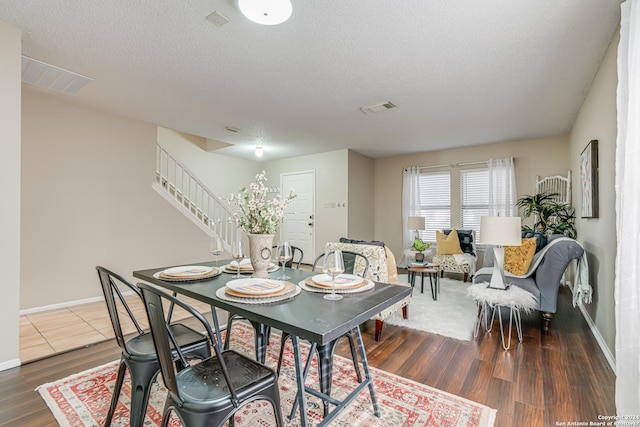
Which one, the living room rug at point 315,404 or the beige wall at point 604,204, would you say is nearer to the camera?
the living room rug at point 315,404

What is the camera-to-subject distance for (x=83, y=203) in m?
3.69

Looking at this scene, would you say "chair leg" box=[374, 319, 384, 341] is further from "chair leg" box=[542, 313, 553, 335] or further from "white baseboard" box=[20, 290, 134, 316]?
"white baseboard" box=[20, 290, 134, 316]

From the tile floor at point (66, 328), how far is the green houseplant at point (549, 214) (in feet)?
16.2

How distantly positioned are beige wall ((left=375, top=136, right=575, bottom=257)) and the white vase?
507 cm

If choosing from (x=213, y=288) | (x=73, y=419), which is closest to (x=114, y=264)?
(x=73, y=419)

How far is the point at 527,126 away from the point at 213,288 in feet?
15.9

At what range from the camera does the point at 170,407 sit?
1117 millimetres

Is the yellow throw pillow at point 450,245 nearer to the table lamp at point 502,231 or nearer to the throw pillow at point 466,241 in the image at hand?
the throw pillow at point 466,241

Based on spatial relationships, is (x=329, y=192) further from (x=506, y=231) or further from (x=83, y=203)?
(x=83, y=203)

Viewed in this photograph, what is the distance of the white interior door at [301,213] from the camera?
6379 millimetres

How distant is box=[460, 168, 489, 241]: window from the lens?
5535 millimetres

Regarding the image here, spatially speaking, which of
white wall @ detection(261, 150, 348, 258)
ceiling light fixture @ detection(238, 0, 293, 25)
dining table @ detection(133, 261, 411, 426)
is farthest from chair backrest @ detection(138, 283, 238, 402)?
white wall @ detection(261, 150, 348, 258)

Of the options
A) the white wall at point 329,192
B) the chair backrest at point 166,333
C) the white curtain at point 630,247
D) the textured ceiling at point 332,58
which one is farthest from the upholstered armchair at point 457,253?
the chair backrest at point 166,333

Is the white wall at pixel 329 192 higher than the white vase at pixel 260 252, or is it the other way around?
the white wall at pixel 329 192
